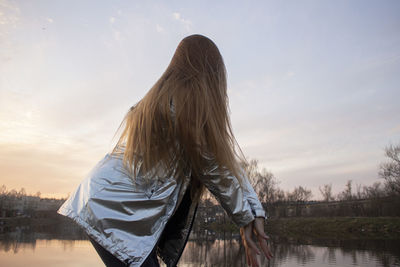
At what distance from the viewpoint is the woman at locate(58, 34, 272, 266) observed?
4.21ft

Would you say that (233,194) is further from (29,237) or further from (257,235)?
(29,237)

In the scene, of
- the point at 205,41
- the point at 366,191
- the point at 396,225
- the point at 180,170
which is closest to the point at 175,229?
the point at 180,170

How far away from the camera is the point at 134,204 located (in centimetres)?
131

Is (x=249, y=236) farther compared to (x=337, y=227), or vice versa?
(x=337, y=227)

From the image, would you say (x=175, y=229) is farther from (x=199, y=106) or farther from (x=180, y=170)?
(x=199, y=106)

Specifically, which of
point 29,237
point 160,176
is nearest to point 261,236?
point 160,176

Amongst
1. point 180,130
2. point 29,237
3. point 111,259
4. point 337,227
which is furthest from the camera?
point 337,227

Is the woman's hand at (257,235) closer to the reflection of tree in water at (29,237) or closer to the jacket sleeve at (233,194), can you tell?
the jacket sleeve at (233,194)

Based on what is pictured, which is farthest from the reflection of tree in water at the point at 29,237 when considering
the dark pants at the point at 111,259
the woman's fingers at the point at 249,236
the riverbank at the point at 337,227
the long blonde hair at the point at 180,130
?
the riverbank at the point at 337,227

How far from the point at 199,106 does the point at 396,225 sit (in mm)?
32210

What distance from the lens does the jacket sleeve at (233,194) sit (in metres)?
1.36

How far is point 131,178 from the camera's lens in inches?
53.3

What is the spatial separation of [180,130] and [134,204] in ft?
1.31

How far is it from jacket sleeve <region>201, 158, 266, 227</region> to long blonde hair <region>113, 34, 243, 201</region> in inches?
1.2
